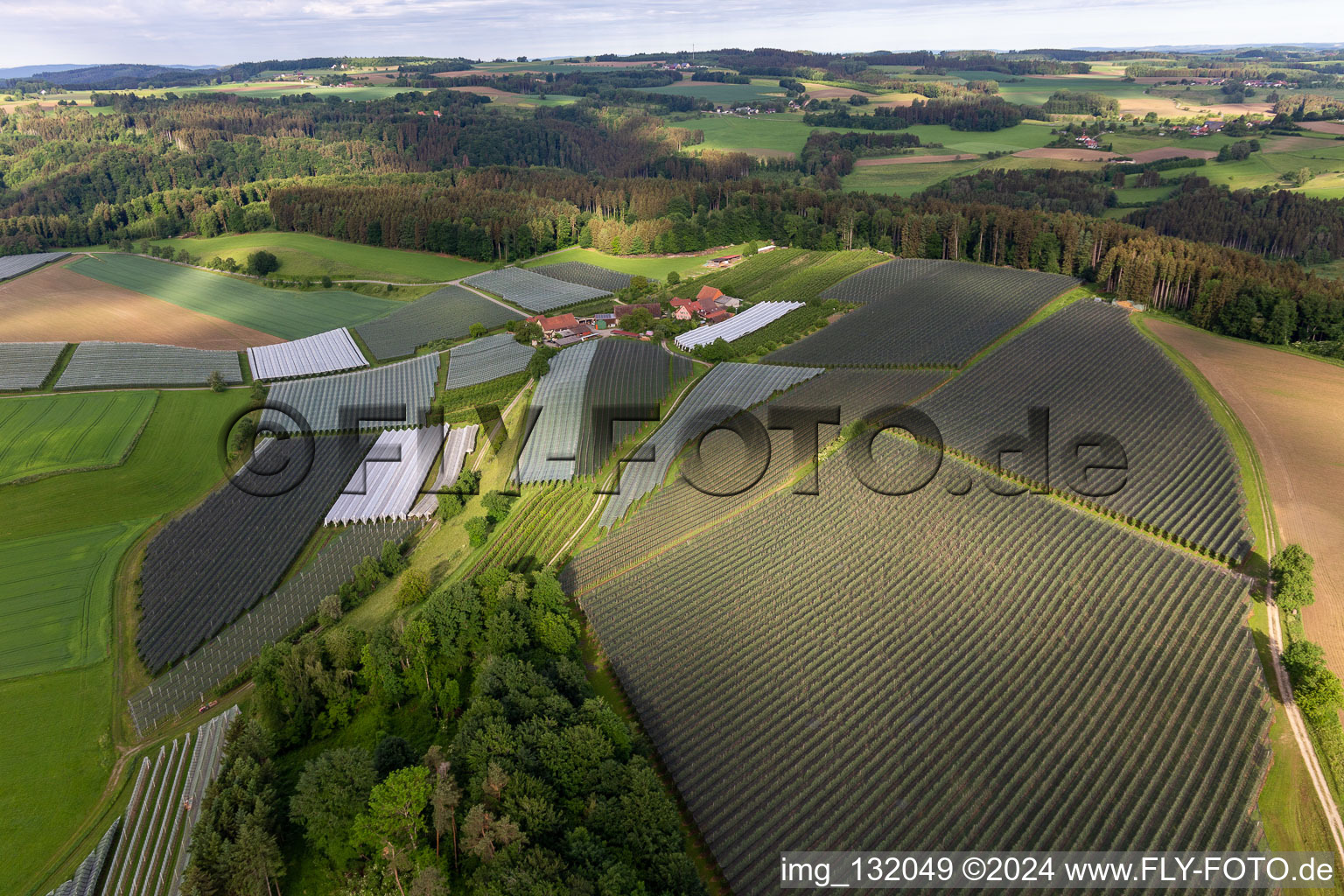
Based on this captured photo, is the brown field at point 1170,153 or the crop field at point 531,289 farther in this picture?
the brown field at point 1170,153

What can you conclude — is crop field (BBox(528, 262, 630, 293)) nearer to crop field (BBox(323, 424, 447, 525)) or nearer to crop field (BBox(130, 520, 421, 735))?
crop field (BBox(323, 424, 447, 525))

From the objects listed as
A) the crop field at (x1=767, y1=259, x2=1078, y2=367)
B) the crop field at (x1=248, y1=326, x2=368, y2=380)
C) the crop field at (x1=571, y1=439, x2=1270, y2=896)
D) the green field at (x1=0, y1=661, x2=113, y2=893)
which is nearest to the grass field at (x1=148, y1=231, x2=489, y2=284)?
the crop field at (x1=248, y1=326, x2=368, y2=380)

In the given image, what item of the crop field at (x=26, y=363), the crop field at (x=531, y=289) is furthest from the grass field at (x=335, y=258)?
the crop field at (x=26, y=363)

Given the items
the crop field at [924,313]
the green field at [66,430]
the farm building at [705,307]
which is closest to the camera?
the green field at [66,430]

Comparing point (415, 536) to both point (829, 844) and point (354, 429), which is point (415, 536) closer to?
point (354, 429)

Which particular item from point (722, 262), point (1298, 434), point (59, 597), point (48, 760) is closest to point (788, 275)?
point (722, 262)

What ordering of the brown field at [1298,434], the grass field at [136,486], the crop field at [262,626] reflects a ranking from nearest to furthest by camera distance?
the brown field at [1298,434], the crop field at [262,626], the grass field at [136,486]

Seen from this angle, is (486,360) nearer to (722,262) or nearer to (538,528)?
(538,528)

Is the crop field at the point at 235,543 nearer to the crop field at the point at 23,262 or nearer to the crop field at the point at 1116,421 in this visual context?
the crop field at the point at 1116,421
